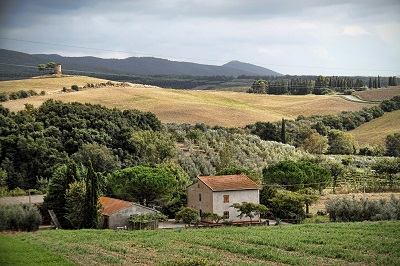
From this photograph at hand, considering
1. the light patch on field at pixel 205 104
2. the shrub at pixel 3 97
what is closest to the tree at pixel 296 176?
the light patch on field at pixel 205 104

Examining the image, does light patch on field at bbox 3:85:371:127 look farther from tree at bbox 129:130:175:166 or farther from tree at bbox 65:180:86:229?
tree at bbox 65:180:86:229

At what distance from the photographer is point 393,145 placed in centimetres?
7419

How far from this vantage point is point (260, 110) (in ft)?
315

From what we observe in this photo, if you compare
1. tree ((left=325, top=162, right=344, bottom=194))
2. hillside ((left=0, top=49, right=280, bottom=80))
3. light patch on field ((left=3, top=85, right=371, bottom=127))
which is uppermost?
hillside ((left=0, top=49, right=280, bottom=80))

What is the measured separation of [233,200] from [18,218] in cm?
1537

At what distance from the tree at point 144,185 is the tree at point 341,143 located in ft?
115

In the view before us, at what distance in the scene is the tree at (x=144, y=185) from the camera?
150ft

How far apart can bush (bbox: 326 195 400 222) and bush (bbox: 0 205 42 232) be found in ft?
56.3

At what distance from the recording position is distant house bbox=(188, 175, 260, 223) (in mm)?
44500

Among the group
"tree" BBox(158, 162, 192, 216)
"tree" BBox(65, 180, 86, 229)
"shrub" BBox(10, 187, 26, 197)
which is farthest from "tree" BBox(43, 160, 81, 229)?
"tree" BBox(158, 162, 192, 216)

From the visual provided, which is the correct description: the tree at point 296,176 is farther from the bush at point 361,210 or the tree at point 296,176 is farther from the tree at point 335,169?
the bush at point 361,210

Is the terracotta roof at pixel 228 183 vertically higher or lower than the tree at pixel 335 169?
higher

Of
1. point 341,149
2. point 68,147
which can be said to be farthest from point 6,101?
point 341,149

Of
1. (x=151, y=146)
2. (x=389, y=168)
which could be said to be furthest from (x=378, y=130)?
(x=151, y=146)
